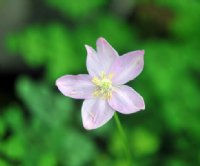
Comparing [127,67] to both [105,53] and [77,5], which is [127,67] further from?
[77,5]

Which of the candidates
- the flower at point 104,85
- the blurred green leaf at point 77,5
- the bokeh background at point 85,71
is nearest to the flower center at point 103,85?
the flower at point 104,85

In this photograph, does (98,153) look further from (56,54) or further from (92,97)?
(92,97)

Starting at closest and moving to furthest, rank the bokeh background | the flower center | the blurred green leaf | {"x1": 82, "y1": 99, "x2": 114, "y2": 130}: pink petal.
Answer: {"x1": 82, "y1": 99, "x2": 114, "y2": 130}: pink petal < the flower center < the bokeh background < the blurred green leaf

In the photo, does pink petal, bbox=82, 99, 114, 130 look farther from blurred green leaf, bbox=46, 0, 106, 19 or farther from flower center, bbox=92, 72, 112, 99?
blurred green leaf, bbox=46, 0, 106, 19

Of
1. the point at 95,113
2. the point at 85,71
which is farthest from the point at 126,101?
the point at 85,71

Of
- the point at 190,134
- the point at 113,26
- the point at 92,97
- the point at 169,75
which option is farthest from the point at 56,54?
the point at 92,97

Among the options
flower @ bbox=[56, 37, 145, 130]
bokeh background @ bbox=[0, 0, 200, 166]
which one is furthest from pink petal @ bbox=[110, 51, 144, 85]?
bokeh background @ bbox=[0, 0, 200, 166]

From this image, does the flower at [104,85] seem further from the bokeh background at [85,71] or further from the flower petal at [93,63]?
the bokeh background at [85,71]
